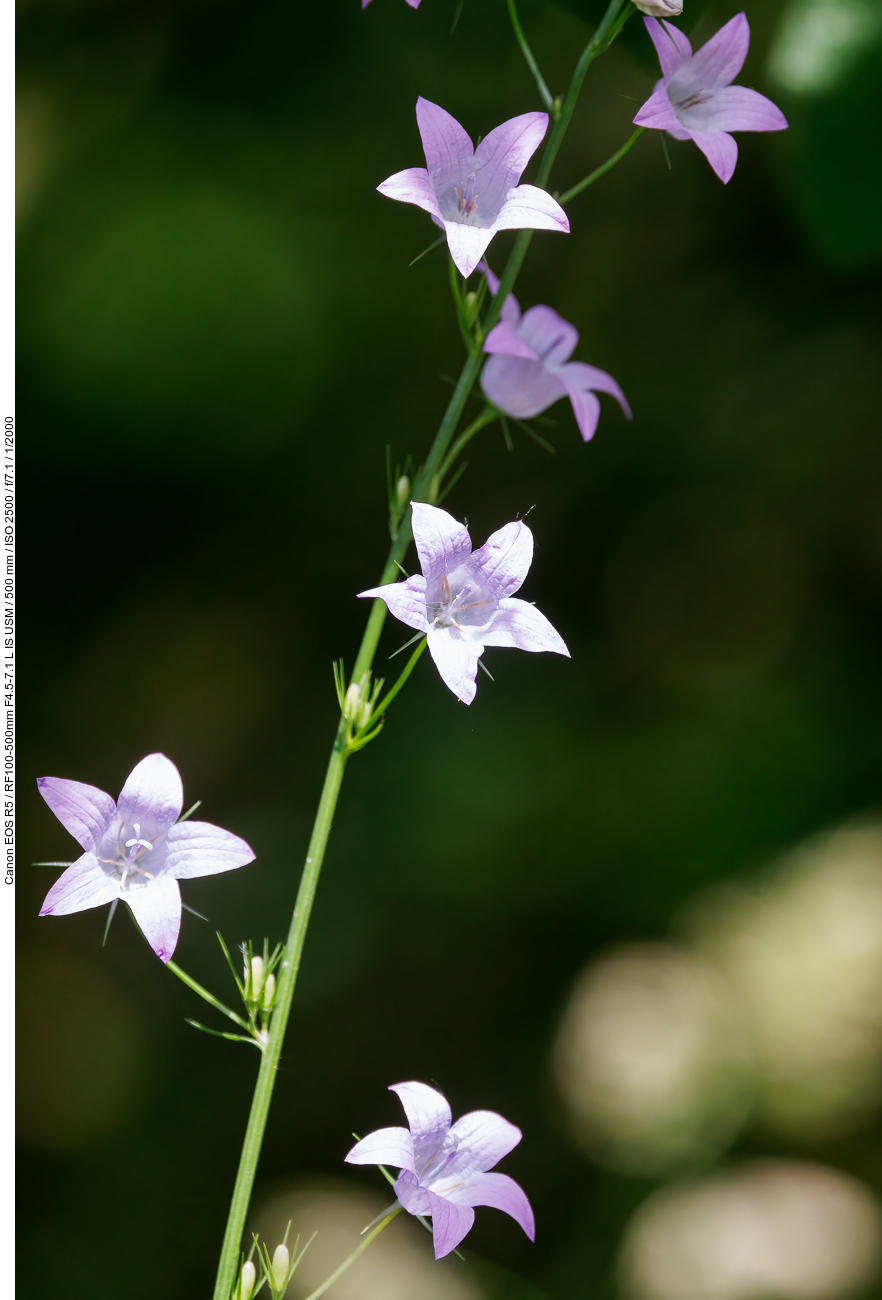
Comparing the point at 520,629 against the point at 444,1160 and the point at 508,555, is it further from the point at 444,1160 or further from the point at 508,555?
the point at 444,1160

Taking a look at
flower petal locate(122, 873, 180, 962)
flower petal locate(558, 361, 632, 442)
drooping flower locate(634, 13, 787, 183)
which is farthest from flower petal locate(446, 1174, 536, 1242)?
drooping flower locate(634, 13, 787, 183)

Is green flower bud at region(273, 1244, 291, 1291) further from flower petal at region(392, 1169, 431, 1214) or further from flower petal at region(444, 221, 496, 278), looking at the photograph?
flower petal at region(444, 221, 496, 278)

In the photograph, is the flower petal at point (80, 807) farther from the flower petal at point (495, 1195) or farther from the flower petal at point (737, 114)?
the flower petal at point (737, 114)

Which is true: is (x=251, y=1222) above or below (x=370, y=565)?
below

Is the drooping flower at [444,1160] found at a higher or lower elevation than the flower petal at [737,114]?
lower

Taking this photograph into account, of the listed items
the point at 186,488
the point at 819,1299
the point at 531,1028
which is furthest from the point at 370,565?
the point at 819,1299

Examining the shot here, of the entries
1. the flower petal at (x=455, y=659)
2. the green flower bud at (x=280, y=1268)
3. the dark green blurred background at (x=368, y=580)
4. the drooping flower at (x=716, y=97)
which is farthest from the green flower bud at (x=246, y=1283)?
the dark green blurred background at (x=368, y=580)

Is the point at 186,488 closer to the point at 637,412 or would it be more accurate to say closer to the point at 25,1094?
the point at 637,412
